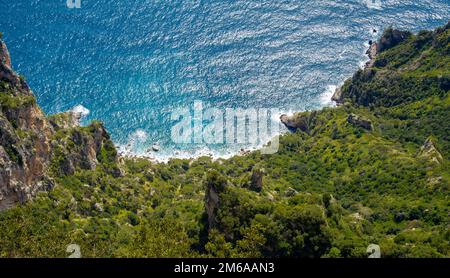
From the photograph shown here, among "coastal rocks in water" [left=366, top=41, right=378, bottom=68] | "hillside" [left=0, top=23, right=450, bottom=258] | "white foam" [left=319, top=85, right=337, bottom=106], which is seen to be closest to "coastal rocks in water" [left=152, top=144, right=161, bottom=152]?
"hillside" [left=0, top=23, right=450, bottom=258]

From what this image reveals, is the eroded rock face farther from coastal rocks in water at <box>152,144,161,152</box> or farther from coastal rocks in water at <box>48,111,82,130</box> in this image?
coastal rocks in water at <box>152,144,161,152</box>

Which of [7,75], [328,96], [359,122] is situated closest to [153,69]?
[328,96]

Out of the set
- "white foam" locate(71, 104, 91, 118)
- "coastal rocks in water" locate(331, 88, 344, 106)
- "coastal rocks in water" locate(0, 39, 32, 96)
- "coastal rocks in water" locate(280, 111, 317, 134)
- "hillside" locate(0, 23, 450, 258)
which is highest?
"coastal rocks in water" locate(331, 88, 344, 106)

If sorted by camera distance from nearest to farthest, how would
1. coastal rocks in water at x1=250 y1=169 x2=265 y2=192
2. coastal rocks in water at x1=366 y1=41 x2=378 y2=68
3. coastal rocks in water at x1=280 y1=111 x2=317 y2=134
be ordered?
coastal rocks in water at x1=250 y1=169 x2=265 y2=192
coastal rocks in water at x1=280 y1=111 x2=317 y2=134
coastal rocks in water at x1=366 y1=41 x2=378 y2=68

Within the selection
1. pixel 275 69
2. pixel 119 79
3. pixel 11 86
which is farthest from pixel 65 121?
pixel 275 69

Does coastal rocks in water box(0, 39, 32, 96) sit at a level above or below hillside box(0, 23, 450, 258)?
above

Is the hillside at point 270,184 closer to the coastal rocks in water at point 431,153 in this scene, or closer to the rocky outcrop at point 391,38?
the coastal rocks in water at point 431,153
